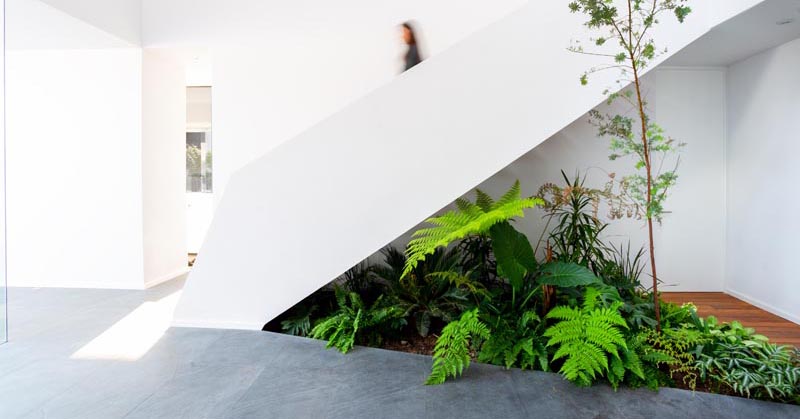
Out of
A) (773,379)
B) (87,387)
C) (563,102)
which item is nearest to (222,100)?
(87,387)

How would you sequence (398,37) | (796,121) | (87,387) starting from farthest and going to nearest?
(398,37)
(796,121)
(87,387)

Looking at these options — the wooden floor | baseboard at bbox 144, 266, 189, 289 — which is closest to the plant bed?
the wooden floor

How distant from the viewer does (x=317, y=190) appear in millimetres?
3410

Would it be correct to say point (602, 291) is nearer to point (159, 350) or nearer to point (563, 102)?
point (563, 102)

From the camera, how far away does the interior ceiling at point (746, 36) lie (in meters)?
3.38

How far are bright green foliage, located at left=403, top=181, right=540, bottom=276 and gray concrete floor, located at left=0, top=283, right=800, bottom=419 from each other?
29.6 inches

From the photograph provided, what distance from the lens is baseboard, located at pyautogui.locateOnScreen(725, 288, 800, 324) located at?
3.96 metres

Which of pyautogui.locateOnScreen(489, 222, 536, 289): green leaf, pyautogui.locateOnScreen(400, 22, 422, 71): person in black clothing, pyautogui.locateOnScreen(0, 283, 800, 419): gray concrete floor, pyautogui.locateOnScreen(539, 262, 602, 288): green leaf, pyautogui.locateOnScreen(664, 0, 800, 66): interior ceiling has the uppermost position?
pyautogui.locateOnScreen(400, 22, 422, 71): person in black clothing

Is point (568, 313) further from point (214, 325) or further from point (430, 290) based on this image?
point (214, 325)

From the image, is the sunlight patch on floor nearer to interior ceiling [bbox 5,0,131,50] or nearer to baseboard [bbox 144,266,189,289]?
baseboard [bbox 144,266,189,289]

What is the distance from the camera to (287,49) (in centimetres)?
516

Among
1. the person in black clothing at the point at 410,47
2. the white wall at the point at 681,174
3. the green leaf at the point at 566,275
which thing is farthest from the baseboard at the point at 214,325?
the person in black clothing at the point at 410,47

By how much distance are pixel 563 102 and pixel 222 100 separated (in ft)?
12.7

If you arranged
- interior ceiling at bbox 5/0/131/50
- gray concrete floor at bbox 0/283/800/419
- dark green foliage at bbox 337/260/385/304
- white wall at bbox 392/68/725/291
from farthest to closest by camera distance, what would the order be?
1. white wall at bbox 392/68/725/291
2. interior ceiling at bbox 5/0/131/50
3. dark green foliage at bbox 337/260/385/304
4. gray concrete floor at bbox 0/283/800/419
